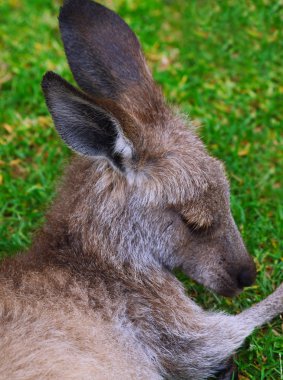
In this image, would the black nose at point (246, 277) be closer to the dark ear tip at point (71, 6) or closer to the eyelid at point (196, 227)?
the eyelid at point (196, 227)

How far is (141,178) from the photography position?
415 cm

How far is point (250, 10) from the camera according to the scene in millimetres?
7031

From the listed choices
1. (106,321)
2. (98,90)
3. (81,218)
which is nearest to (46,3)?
(98,90)

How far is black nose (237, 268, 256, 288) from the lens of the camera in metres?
4.46

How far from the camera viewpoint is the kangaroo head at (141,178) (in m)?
3.97

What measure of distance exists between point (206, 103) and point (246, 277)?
2348mm

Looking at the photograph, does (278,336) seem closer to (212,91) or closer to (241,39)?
(212,91)

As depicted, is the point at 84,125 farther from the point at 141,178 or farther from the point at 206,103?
the point at 206,103

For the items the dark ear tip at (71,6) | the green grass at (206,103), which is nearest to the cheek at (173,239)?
the green grass at (206,103)

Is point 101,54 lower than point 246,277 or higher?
higher

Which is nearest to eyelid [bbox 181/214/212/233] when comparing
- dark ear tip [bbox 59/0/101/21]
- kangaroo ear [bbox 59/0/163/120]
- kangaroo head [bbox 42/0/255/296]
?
kangaroo head [bbox 42/0/255/296]

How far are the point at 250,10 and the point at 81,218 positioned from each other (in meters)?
3.76

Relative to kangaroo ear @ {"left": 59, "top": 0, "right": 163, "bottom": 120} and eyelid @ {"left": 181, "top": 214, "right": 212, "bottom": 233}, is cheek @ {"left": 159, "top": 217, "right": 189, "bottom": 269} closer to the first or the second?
eyelid @ {"left": 181, "top": 214, "right": 212, "bottom": 233}

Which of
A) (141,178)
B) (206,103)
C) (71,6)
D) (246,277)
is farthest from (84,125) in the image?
(206,103)
